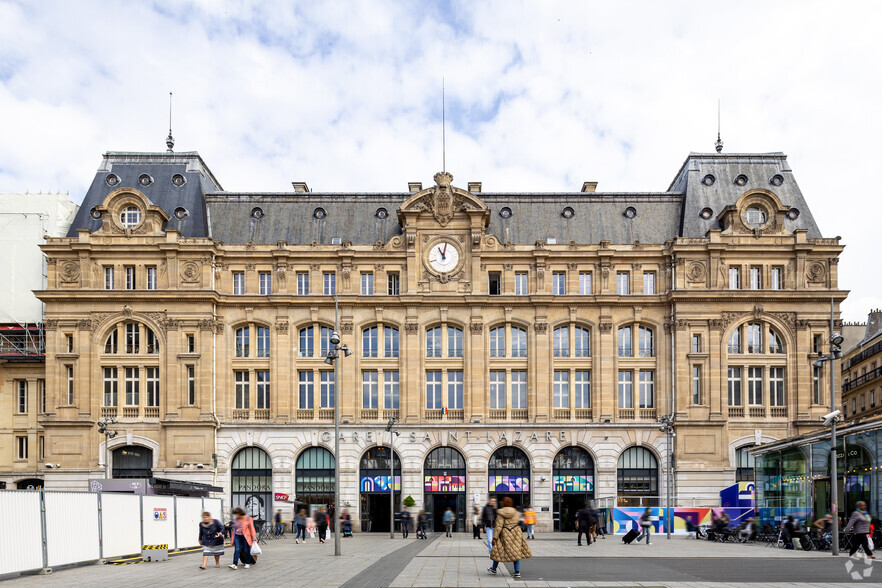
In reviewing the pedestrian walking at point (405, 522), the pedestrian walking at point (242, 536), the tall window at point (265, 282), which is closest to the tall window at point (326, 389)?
the tall window at point (265, 282)

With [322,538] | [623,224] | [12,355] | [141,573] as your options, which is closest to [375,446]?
[322,538]

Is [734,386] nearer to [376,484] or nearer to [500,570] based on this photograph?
[376,484]

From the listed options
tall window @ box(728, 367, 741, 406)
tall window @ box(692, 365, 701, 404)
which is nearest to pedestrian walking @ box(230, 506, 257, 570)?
tall window @ box(692, 365, 701, 404)

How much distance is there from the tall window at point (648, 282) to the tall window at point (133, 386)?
34153 mm

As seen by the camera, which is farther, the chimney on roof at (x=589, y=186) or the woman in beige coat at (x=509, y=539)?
the chimney on roof at (x=589, y=186)

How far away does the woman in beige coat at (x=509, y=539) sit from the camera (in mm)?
26797

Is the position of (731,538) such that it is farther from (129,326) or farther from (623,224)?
(129,326)

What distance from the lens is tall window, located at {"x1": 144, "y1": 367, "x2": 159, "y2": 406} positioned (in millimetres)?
66000

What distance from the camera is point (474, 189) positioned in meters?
72.0

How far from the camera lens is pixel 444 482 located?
66.0 metres

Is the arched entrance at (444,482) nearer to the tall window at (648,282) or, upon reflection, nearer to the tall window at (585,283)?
the tall window at (585,283)

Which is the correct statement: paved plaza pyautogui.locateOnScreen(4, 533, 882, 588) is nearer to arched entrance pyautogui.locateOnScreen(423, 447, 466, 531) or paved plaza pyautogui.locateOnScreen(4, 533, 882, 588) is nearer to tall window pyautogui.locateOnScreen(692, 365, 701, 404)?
arched entrance pyautogui.locateOnScreen(423, 447, 466, 531)

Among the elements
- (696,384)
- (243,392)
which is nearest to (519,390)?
(696,384)

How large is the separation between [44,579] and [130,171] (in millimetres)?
48665
